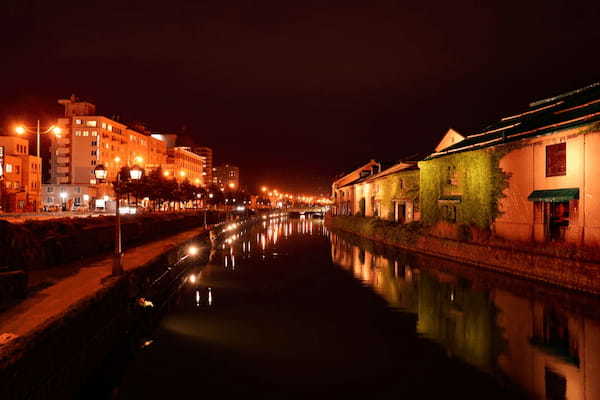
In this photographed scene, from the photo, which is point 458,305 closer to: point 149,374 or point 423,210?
point 149,374

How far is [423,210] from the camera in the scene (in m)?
36.5

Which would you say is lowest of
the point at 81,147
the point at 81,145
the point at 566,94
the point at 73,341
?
the point at 73,341

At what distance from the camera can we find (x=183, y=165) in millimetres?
124688

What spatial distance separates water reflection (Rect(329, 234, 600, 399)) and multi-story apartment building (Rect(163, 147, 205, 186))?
97.1 meters

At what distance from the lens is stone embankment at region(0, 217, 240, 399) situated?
7320 mm

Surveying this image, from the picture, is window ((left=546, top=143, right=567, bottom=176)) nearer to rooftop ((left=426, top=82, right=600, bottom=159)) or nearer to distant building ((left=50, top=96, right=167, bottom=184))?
rooftop ((left=426, top=82, right=600, bottom=159))

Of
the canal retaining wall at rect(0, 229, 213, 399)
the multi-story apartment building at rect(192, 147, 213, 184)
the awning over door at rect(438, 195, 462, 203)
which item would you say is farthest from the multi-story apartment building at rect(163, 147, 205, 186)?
the canal retaining wall at rect(0, 229, 213, 399)

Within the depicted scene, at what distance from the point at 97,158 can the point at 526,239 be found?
80591 mm

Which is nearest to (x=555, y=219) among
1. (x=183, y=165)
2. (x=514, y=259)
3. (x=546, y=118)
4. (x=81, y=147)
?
(x=514, y=259)

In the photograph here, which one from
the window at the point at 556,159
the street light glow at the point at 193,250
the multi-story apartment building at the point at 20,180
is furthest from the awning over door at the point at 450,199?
the multi-story apartment building at the point at 20,180

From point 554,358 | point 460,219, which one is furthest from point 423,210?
point 554,358

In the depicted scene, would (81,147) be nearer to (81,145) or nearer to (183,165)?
(81,145)

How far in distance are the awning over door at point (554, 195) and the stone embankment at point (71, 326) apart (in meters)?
19.1

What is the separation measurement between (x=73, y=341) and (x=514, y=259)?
65.1 ft
